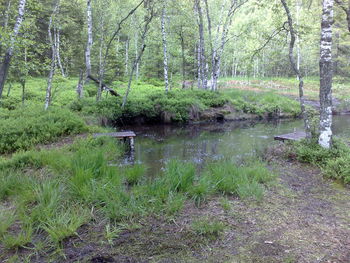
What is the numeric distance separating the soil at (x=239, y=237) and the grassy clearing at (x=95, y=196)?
0.13 metres

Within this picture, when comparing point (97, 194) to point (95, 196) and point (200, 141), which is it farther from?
point (200, 141)

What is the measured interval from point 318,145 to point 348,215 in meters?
3.02

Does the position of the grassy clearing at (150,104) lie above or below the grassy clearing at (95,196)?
above

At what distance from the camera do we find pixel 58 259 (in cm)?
270

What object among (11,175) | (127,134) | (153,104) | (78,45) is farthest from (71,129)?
(78,45)

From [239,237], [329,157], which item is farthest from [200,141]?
[239,237]

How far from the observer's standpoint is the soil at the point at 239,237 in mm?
2787

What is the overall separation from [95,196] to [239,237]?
2139 millimetres

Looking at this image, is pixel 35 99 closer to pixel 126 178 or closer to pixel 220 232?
pixel 126 178

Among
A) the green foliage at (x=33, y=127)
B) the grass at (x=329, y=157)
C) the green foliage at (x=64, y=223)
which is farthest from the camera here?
the green foliage at (x=33, y=127)

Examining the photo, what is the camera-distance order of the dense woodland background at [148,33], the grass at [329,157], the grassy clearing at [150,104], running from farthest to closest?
the dense woodland background at [148,33]
the grassy clearing at [150,104]
the grass at [329,157]

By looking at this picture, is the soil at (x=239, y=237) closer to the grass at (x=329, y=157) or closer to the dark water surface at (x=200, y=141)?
the grass at (x=329, y=157)

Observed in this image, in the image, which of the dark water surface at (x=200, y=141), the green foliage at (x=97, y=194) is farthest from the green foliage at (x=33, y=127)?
the dark water surface at (x=200, y=141)

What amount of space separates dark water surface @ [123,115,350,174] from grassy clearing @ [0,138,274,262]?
2.29 metres
